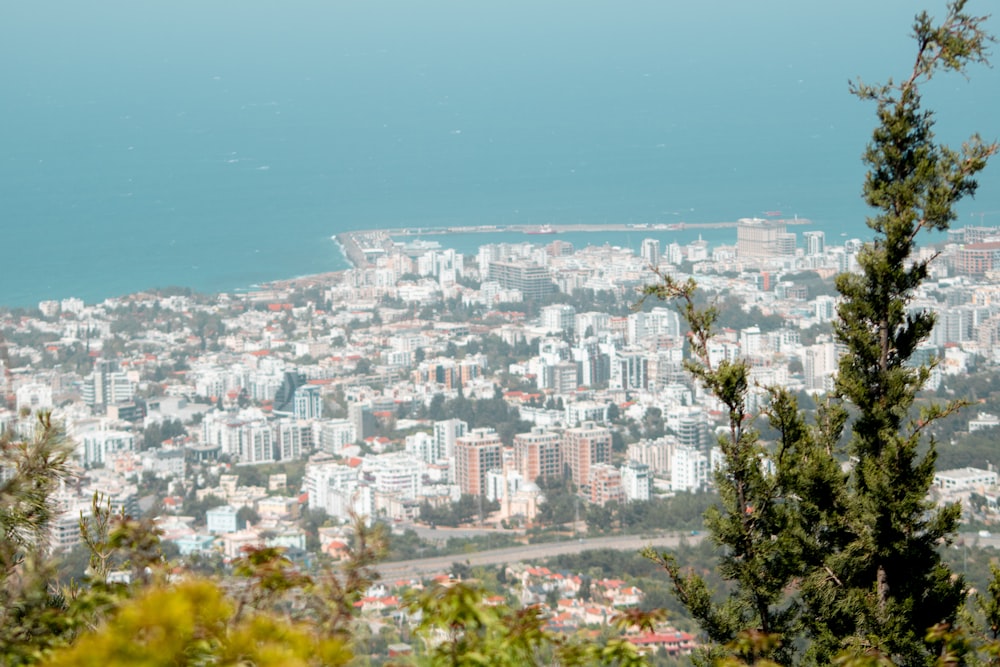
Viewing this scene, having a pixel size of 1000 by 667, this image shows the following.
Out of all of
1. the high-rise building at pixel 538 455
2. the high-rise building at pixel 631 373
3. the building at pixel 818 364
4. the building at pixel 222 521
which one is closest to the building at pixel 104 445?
the building at pixel 222 521

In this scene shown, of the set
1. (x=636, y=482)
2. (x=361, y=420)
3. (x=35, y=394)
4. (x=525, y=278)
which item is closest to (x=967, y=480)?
(x=636, y=482)

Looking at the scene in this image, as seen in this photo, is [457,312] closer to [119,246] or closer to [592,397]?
[592,397]

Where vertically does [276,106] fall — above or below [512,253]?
above

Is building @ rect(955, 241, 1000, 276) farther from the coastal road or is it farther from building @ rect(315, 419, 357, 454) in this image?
the coastal road

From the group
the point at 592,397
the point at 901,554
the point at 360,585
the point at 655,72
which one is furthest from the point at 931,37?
the point at 655,72

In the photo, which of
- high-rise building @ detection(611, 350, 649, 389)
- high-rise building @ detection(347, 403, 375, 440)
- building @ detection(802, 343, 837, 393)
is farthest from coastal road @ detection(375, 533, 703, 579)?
high-rise building @ detection(611, 350, 649, 389)

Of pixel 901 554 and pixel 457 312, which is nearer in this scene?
pixel 901 554
